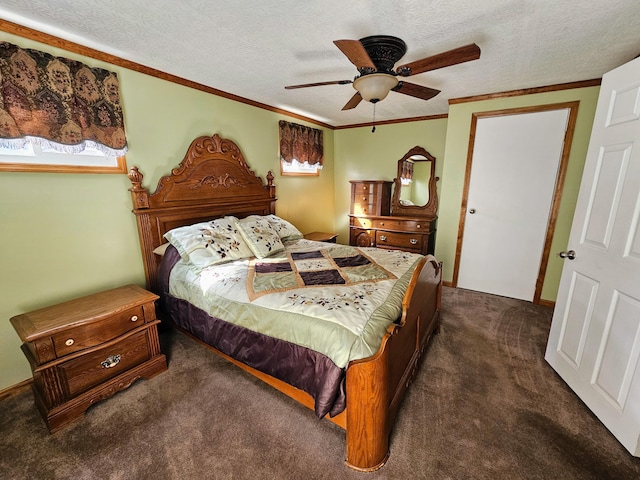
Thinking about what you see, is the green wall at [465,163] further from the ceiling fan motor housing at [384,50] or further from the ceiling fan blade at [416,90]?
the ceiling fan motor housing at [384,50]

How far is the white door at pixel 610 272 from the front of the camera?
1.41 meters

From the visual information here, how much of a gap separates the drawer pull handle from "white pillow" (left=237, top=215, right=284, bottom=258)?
3.97 feet

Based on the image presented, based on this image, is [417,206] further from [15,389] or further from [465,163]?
[15,389]

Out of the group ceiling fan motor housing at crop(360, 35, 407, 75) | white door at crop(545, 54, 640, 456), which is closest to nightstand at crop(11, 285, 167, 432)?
ceiling fan motor housing at crop(360, 35, 407, 75)

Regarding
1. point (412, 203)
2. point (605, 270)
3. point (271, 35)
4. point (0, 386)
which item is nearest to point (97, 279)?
point (0, 386)

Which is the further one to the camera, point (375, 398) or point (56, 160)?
point (56, 160)

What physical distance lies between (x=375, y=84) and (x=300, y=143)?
2.18m

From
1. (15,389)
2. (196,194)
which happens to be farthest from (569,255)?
(15,389)

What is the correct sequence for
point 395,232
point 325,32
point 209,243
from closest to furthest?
point 325,32 → point 209,243 → point 395,232

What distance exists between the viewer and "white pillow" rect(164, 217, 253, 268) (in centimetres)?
214

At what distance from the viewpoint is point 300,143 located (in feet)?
12.5

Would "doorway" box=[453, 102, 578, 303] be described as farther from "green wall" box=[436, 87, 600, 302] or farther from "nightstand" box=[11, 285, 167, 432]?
"nightstand" box=[11, 285, 167, 432]

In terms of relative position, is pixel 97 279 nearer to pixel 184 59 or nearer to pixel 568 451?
pixel 184 59

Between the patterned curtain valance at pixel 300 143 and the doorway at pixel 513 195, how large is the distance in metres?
2.08
